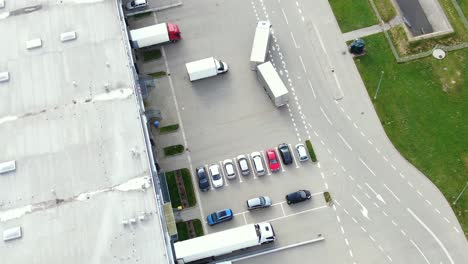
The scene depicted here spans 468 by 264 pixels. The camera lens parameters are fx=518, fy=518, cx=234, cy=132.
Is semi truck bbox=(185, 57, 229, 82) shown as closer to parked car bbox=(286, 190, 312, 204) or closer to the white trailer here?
the white trailer

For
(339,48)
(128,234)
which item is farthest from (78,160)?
(339,48)

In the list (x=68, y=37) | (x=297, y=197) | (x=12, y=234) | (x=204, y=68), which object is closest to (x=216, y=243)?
(x=297, y=197)

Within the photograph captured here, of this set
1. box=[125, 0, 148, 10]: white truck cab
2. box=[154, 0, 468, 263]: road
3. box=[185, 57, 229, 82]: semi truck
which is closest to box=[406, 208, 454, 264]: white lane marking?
box=[154, 0, 468, 263]: road

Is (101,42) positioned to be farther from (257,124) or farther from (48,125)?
(257,124)

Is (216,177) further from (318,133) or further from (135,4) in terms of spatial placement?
(135,4)

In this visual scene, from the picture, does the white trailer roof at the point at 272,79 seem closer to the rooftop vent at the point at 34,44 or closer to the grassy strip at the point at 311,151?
the grassy strip at the point at 311,151

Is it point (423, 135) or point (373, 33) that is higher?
point (373, 33)
